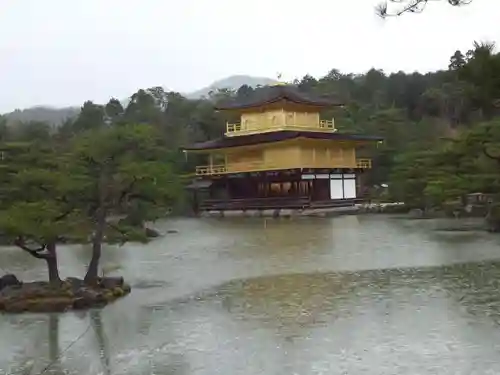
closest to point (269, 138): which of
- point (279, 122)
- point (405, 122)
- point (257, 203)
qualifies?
point (279, 122)

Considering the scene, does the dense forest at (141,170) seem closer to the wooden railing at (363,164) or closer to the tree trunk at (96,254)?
the tree trunk at (96,254)

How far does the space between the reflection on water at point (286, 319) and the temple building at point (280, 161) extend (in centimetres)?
1610

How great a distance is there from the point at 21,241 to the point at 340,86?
2012 inches

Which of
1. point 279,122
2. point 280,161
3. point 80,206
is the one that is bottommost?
point 80,206

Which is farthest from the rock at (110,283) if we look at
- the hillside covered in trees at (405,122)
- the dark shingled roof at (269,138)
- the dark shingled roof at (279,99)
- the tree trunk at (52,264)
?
the dark shingled roof at (279,99)

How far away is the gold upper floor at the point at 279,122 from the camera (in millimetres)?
32781

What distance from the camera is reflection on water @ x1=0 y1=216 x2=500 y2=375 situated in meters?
5.91

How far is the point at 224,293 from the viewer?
31.6 ft

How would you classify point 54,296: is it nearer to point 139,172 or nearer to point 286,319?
point 139,172

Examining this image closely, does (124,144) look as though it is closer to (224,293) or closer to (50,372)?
(224,293)

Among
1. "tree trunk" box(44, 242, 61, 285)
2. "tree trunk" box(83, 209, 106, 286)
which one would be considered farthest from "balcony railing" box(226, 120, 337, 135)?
"tree trunk" box(44, 242, 61, 285)

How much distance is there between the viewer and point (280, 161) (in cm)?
3072

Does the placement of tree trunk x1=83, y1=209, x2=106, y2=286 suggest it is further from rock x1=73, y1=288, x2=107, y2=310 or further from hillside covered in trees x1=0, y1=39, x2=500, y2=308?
rock x1=73, y1=288, x2=107, y2=310

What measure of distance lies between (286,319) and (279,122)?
25673 millimetres
